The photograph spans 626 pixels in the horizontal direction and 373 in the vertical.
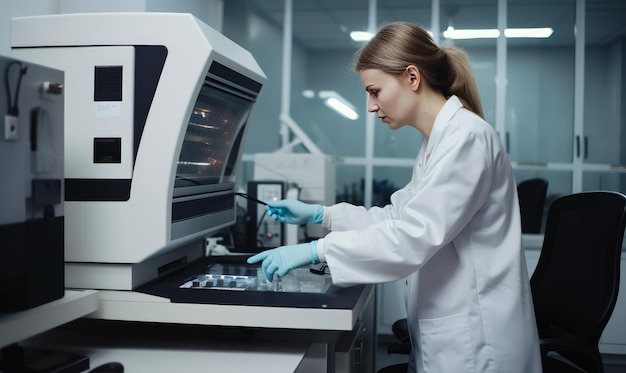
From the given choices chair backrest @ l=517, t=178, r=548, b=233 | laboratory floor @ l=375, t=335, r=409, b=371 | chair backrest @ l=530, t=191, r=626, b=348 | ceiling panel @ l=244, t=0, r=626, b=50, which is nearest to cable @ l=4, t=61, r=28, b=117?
chair backrest @ l=530, t=191, r=626, b=348

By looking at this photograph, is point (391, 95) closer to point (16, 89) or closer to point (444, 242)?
point (444, 242)

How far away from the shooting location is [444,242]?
1.20 meters

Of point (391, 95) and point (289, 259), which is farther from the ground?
point (391, 95)

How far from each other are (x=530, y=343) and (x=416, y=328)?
26 cm

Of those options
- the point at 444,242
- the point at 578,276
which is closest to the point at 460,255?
the point at 444,242

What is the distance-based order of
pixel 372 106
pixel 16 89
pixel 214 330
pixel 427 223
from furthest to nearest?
pixel 372 106 → pixel 214 330 → pixel 427 223 → pixel 16 89

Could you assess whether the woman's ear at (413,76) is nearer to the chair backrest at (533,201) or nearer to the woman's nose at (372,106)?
the woman's nose at (372,106)

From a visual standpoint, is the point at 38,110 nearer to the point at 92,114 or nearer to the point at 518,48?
the point at 92,114

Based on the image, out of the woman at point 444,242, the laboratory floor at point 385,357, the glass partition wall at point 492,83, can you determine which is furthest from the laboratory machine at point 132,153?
the glass partition wall at point 492,83

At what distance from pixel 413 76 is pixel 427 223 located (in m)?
0.40

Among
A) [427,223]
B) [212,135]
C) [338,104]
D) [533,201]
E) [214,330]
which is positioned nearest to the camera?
[427,223]

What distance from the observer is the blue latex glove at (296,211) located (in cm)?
172

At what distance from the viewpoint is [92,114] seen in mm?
1299

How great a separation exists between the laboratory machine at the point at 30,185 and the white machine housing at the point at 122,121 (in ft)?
0.56
